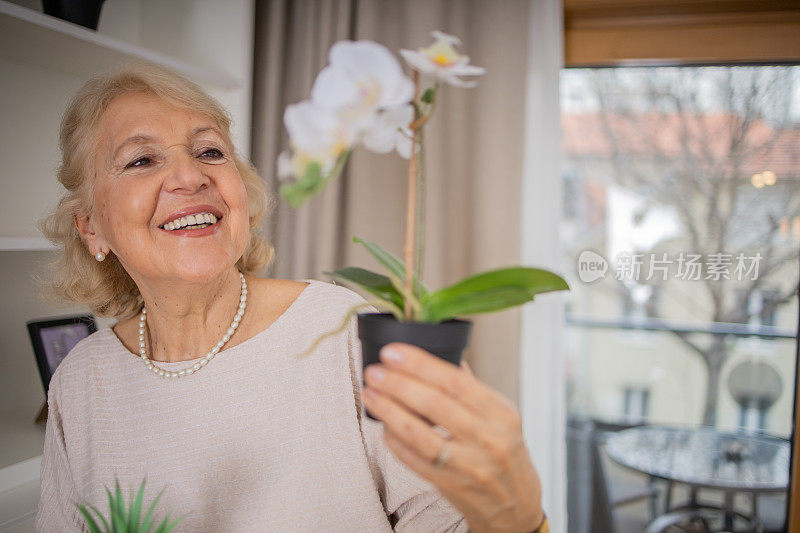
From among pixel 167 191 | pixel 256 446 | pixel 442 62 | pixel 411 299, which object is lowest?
pixel 256 446

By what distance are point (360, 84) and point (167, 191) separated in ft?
1.99

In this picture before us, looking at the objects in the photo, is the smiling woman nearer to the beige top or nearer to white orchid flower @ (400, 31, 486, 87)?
the beige top

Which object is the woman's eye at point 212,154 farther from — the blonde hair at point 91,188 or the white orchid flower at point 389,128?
the white orchid flower at point 389,128

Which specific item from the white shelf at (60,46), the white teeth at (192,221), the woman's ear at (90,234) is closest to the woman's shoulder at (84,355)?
the woman's ear at (90,234)

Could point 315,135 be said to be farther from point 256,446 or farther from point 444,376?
point 256,446

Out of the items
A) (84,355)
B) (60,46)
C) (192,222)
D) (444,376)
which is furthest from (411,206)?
(60,46)

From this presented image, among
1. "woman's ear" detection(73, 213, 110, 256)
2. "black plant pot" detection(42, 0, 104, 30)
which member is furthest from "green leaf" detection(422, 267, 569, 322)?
"black plant pot" detection(42, 0, 104, 30)

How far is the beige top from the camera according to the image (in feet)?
3.72

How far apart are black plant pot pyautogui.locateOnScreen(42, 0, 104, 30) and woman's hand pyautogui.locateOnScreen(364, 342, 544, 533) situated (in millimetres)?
1464

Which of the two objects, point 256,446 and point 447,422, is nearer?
point 447,422

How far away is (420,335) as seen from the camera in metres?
0.63

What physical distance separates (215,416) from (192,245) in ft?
1.19

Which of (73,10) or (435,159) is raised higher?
(73,10)

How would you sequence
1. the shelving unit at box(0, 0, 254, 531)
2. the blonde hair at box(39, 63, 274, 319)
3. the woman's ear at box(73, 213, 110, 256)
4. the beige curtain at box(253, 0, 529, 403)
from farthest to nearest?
the beige curtain at box(253, 0, 529, 403), the shelving unit at box(0, 0, 254, 531), the woman's ear at box(73, 213, 110, 256), the blonde hair at box(39, 63, 274, 319)
